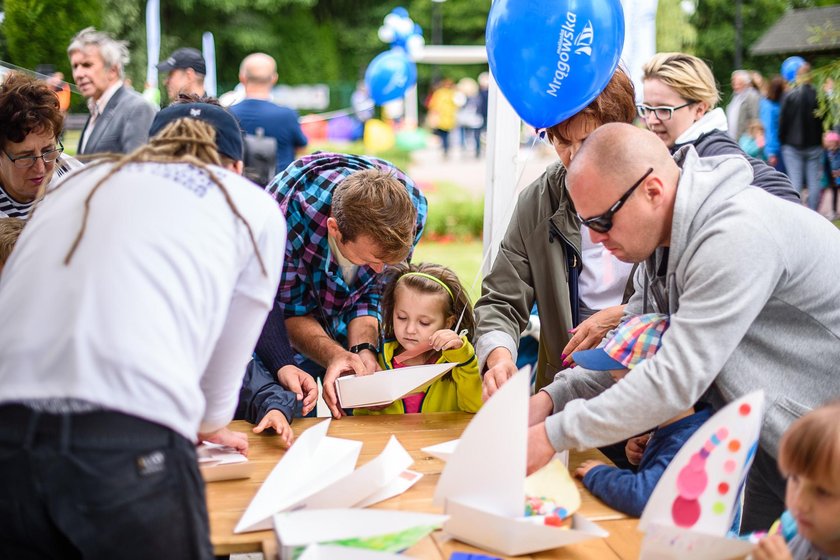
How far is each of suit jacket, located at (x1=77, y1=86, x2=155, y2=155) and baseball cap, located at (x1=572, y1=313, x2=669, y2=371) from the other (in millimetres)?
3482

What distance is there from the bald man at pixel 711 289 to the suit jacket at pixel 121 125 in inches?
137

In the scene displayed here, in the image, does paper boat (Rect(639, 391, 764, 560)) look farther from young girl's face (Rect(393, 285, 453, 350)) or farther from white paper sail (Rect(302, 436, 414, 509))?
young girl's face (Rect(393, 285, 453, 350))

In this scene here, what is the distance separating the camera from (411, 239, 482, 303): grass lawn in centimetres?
805

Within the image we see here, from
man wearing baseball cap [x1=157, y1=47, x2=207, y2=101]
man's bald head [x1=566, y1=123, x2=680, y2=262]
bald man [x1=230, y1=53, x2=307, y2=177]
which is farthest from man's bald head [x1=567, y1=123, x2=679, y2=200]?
bald man [x1=230, y1=53, x2=307, y2=177]

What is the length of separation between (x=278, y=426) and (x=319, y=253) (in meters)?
0.70

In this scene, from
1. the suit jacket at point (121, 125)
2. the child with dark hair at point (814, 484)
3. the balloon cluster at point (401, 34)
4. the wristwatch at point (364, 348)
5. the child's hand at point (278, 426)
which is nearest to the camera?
the child with dark hair at point (814, 484)

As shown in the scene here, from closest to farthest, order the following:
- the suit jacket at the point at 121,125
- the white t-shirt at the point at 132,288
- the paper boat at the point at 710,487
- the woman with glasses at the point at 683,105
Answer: the white t-shirt at the point at 132,288
the paper boat at the point at 710,487
the woman with glasses at the point at 683,105
the suit jacket at the point at 121,125

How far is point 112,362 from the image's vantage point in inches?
50.1

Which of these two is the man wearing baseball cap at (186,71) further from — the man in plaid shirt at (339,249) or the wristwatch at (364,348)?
the wristwatch at (364,348)

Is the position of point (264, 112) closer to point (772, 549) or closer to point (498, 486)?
point (498, 486)

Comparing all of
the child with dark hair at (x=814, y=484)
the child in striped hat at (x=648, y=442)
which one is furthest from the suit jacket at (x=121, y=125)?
the child with dark hair at (x=814, y=484)

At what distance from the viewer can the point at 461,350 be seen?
261 cm

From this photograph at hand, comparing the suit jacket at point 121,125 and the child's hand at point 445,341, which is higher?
the suit jacket at point 121,125

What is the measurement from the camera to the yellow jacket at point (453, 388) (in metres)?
2.53
